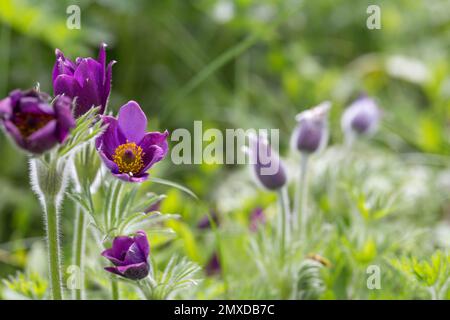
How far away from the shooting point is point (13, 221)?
2.11 m

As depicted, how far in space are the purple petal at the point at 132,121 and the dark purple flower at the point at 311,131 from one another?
43 cm

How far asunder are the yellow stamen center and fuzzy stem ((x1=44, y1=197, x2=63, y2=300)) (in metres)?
0.11

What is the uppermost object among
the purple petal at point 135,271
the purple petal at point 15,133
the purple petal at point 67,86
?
the purple petal at point 67,86

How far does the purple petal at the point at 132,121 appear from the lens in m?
1.05

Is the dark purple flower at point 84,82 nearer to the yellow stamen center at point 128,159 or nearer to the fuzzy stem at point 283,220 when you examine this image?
the yellow stamen center at point 128,159

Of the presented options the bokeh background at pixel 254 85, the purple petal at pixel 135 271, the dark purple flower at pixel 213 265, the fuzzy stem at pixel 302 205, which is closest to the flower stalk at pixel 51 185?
the purple petal at pixel 135 271

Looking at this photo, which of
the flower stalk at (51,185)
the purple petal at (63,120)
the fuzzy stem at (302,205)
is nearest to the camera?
the purple petal at (63,120)

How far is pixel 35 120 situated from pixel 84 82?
0.14 meters

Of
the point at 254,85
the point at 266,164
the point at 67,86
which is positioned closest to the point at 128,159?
the point at 67,86

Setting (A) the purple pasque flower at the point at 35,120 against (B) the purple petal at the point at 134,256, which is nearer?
(A) the purple pasque flower at the point at 35,120

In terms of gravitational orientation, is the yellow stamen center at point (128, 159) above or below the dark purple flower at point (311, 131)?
below

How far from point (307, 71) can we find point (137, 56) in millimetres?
647

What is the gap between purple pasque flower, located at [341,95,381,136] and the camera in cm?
166

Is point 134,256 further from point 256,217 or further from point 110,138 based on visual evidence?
point 256,217
